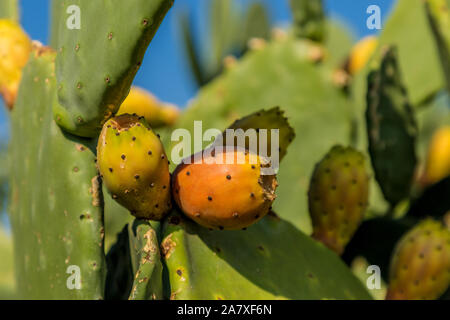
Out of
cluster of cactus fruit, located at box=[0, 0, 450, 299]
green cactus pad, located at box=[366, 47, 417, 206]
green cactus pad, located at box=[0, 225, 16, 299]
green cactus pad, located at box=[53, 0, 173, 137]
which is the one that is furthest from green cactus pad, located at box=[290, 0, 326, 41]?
green cactus pad, located at box=[0, 225, 16, 299]

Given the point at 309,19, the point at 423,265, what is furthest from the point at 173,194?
A: the point at 309,19

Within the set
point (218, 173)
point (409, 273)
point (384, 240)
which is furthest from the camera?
point (384, 240)

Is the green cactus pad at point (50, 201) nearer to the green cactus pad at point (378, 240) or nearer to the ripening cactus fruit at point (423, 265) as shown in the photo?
the ripening cactus fruit at point (423, 265)

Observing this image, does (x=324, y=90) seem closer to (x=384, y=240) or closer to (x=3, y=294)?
(x=384, y=240)

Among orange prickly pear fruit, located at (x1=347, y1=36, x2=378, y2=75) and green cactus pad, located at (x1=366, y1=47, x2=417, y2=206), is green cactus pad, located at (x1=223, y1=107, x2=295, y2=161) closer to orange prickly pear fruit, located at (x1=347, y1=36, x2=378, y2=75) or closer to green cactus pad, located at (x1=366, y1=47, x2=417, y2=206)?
green cactus pad, located at (x1=366, y1=47, x2=417, y2=206)

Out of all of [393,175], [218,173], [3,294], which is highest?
[218,173]

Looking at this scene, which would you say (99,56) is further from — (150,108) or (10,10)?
(150,108)

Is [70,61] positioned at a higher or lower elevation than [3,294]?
higher
